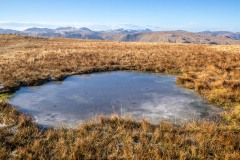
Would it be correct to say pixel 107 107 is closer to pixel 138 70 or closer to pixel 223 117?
pixel 223 117

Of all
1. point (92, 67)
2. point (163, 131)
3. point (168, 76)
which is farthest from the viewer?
point (92, 67)

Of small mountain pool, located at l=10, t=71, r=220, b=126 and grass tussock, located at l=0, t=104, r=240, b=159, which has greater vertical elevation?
grass tussock, located at l=0, t=104, r=240, b=159

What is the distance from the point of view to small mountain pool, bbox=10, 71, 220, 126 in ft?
41.0

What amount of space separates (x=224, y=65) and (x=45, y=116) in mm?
20833

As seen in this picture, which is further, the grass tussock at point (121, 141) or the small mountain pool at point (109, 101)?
the small mountain pool at point (109, 101)

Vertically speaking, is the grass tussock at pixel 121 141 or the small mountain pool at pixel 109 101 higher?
the grass tussock at pixel 121 141

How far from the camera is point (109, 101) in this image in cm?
1485

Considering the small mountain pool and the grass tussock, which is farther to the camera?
the small mountain pool

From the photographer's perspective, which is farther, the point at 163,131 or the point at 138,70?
the point at 138,70

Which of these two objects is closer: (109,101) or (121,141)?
(121,141)

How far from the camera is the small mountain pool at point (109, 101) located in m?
12.5

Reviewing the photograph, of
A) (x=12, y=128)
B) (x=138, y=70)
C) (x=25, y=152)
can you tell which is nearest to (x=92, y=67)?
(x=138, y=70)

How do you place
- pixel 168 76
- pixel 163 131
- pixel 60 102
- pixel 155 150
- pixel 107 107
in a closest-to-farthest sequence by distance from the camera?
pixel 155 150
pixel 163 131
pixel 107 107
pixel 60 102
pixel 168 76

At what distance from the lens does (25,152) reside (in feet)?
28.6
